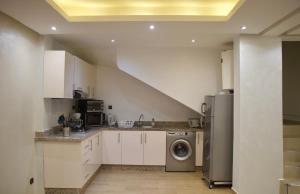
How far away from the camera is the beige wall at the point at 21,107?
112 inches

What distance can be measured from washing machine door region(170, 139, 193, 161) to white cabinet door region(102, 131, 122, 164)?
112 cm

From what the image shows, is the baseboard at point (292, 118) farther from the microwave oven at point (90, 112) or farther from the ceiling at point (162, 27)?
the microwave oven at point (90, 112)


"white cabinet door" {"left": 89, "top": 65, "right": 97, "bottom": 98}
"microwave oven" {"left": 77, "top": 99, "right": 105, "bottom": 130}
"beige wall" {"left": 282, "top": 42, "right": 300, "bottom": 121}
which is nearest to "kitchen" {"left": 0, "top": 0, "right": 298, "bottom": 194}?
"white cabinet door" {"left": 89, "top": 65, "right": 97, "bottom": 98}

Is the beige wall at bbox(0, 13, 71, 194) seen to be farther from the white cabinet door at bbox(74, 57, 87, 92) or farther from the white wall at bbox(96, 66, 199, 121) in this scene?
the white wall at bbox(96, 66, 199, 121)

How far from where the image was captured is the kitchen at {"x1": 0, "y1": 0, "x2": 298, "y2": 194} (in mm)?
2975

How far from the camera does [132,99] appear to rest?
18.1 feet

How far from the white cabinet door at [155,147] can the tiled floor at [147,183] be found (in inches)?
8.9

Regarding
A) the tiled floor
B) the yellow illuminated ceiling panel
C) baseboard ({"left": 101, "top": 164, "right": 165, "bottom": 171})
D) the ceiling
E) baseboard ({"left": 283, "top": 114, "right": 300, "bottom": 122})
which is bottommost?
the tiled floor

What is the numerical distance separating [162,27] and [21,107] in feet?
7.39

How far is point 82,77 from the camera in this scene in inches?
179

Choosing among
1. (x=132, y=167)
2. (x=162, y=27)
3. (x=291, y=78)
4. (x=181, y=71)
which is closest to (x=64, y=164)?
(x=132, y=167)

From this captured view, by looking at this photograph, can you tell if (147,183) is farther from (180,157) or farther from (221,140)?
(221,140)

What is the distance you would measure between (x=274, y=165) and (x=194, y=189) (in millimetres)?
1316

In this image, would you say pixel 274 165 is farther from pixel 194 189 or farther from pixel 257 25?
pixel 257 25
